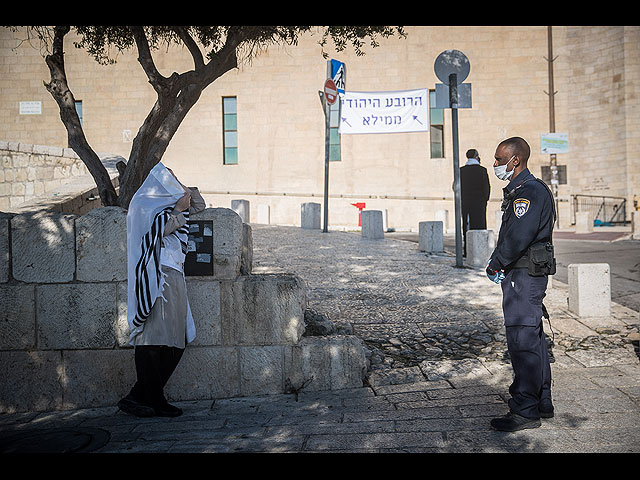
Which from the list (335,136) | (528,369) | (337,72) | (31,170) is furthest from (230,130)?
(528,369)

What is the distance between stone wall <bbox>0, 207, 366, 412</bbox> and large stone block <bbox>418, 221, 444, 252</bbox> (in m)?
6.64

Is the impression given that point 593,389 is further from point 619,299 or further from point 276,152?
point 276,152

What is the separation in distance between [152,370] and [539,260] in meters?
2.73

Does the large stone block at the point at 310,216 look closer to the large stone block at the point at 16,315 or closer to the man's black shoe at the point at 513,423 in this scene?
the large stone block at the point at 16,315

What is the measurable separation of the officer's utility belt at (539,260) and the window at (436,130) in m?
17.8

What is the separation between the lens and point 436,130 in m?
21.0

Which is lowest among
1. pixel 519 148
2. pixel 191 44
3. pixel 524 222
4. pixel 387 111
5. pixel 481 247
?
pixel 481 247

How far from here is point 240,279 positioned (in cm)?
458

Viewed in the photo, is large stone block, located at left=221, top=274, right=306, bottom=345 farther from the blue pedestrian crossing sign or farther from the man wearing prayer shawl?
the blue pedestrian crossing sign

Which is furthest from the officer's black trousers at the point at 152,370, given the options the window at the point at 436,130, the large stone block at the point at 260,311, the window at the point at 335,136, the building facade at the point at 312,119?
the window at the point at 436,130

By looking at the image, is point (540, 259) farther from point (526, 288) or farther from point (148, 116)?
point (148, 116)

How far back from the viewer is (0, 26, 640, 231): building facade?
20625mm
